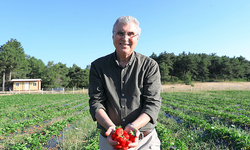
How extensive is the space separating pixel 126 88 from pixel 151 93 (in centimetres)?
26

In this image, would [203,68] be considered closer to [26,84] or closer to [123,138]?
[26,84]

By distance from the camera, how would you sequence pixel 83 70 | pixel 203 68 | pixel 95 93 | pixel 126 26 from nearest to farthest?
pixel 126 26
pixel 95 93
pixel 83 70
pixel 203 68

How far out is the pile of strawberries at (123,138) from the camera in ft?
4.05

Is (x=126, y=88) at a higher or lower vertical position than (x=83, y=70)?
lower

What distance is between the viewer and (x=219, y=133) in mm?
4703

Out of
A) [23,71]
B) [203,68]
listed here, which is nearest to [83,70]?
[23,71]

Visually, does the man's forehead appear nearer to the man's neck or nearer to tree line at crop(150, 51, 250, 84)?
the man's neck

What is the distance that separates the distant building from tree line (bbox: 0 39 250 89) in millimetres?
4103

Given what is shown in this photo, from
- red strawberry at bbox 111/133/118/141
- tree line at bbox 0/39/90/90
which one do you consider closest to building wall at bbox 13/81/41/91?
tree line at bbox 0/39/90/90

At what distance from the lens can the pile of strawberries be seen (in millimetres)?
1233

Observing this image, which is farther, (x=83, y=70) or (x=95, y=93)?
(x=83, y=70)

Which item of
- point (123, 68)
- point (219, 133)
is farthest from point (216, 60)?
point (123, 68)

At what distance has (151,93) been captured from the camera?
154cm

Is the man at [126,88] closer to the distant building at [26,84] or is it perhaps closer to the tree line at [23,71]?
the distant building at [26,84]
